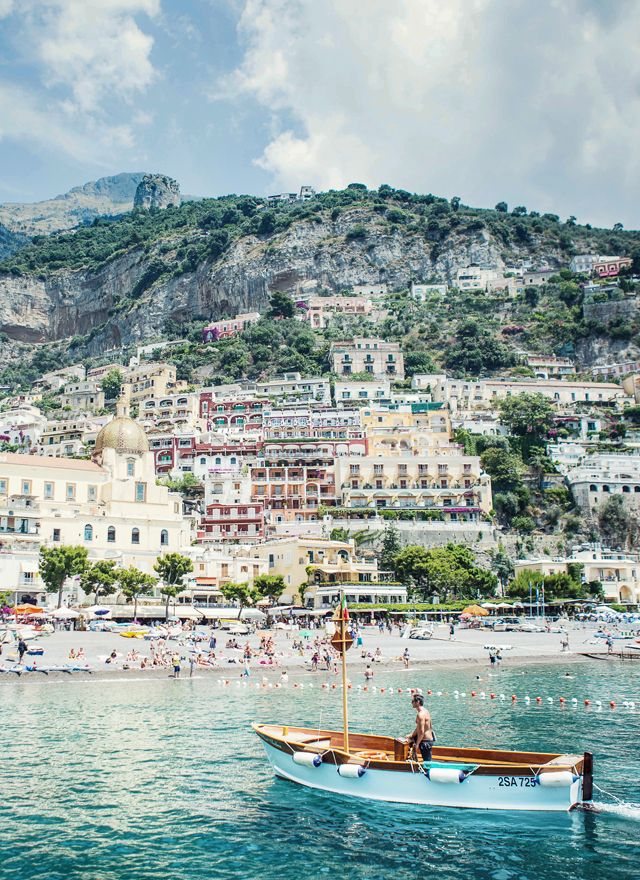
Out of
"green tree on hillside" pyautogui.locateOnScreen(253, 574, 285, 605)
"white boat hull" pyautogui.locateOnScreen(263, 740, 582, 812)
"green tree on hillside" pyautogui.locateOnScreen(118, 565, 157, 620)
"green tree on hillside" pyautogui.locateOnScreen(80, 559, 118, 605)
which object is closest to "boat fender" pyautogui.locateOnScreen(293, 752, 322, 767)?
"white boat hull" pyautogui.locateOnScreen(263, 740, 582, 812)

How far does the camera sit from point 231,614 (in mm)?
60625

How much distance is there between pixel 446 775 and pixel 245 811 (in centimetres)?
428

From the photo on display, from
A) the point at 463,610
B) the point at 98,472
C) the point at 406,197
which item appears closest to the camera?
the point at 463,610

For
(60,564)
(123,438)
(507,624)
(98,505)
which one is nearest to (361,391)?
(123,438)

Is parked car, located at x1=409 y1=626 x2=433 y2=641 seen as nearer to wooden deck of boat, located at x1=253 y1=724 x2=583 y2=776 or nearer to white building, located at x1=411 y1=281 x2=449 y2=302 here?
wooden deck of boat, located at x1=253 y1=724 x2=583 y2=776

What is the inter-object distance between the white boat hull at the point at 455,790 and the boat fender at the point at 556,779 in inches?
4.1

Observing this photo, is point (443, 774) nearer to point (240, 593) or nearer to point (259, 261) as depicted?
point (240, 593)

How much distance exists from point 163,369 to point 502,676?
99.8 meters

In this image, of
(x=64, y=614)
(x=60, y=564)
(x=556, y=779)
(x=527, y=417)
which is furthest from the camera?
(x=527, y=417)

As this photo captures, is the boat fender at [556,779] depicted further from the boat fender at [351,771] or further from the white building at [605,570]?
the white building at [605,570]

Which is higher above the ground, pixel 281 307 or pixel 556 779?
pixel 281 307

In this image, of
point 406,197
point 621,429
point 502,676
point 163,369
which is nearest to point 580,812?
point 502,676

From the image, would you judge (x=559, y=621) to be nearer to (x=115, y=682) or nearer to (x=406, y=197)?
(x=115, y=682)

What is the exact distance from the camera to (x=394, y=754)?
18.6m
